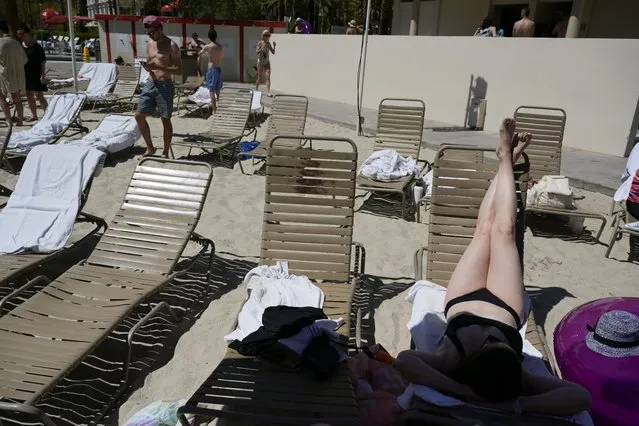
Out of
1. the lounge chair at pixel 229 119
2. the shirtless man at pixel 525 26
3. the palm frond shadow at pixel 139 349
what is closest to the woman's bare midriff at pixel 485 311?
the palm frond shadow at pixel 139 349

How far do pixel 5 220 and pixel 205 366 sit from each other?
2243 millimetres

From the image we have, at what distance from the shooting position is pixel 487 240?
9.82ft

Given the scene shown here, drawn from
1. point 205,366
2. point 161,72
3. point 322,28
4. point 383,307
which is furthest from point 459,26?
point 322,28

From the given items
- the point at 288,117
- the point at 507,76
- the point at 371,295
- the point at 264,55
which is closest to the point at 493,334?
the point at 371,295

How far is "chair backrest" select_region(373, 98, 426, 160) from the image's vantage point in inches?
260

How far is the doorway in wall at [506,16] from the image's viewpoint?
45.0 feet

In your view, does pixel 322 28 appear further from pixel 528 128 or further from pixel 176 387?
pixel 176 387

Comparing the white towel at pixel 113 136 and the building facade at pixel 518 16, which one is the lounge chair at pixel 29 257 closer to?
the white towel at pixel 113 136

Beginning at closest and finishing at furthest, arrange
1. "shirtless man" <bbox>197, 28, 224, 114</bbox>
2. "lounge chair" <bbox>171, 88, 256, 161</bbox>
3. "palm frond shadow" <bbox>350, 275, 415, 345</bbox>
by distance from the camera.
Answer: "palm frond shadow" <bbox>350, 275, 415, 345</bbox>
"lounge chair" <bbox>171, 88, 256, 161</bbox>
"shirtless man" <bbox>197, 28, 224, 114</bbox>

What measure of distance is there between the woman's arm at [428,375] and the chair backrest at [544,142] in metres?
4.12

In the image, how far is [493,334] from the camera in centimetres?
237

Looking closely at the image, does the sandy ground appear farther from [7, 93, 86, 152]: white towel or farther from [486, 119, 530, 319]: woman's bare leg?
[486, 119, 530, 319]: woman's bare leg

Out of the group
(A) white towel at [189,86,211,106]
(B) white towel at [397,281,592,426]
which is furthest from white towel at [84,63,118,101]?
(B) white towel at [397,281,592,426]

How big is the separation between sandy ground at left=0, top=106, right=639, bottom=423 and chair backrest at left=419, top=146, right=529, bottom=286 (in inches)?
19.3
